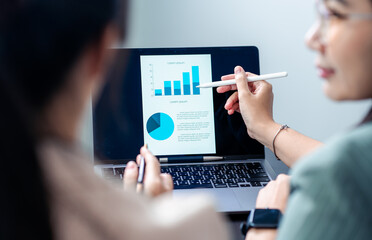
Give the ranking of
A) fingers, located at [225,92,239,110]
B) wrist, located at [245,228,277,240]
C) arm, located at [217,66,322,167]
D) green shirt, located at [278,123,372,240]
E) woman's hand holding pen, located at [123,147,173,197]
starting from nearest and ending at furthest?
green shirt, located at [278,123,372,240]
woman's hand holding pen, located at [123,147,173,197]
wrist, located at [245,228,277,240]
arm, located at [217,66,322,167]
fingers, located at [225,92,239,110]

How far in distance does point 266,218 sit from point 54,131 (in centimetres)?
47

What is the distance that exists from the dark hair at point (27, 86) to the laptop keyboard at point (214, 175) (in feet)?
2.36

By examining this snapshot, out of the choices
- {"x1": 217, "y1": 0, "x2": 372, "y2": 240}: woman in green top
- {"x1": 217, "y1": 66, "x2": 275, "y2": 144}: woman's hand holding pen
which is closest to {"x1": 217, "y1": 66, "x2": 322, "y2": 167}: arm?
{"x1": 217, "y1": 66, "x2": 275, "y2": 144}: woman's hand holding pen

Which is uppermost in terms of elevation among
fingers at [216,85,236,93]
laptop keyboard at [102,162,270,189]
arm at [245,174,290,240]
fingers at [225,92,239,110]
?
fingers at [216,85,236,93]

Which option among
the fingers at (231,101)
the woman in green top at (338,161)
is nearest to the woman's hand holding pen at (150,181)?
the woman in green top at (338,161)

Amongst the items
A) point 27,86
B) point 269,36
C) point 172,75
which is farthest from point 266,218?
point 269,36

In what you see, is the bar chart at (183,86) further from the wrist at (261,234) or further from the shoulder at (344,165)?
the shoulder at (344,165)

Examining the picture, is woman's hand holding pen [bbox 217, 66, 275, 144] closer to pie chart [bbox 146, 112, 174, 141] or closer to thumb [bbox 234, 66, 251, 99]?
thumb [bbox 234, 66, 251, 99]

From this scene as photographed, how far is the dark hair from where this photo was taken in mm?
364

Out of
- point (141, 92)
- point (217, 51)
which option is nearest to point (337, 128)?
point (217, 51)

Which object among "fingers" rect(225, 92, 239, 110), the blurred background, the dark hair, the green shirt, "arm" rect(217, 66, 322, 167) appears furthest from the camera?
the blurred background

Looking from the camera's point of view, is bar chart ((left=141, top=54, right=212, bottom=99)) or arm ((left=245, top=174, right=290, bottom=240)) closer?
arm ((left=245, top=174, right=290, bottom=240))

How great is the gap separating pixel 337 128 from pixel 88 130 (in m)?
0.76

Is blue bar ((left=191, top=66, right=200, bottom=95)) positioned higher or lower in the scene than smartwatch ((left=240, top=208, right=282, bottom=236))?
higher
